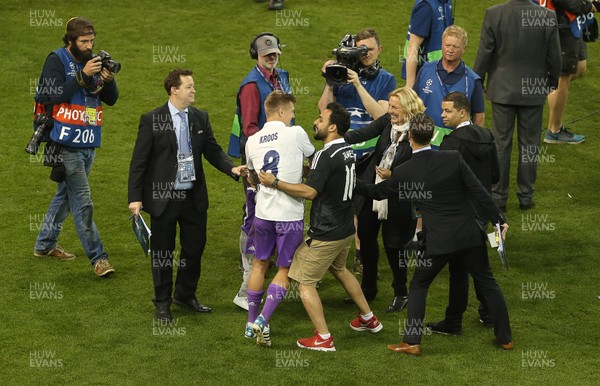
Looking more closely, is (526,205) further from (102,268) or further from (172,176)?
(102,268)

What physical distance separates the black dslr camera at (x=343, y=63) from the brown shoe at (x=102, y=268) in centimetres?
248

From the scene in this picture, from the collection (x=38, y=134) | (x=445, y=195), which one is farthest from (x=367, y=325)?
(x=38, y=134)

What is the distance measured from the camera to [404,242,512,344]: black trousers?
26.1 ft

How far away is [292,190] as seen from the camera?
7.98 metres

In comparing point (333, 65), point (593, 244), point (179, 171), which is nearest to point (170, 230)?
point (179, 171)

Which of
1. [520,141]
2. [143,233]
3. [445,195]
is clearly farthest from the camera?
[520,141]

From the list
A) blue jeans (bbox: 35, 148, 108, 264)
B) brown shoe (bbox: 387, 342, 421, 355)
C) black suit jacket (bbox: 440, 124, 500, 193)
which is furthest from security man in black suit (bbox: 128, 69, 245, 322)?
brown shoe (bbox: 387, 342, 421, 355)

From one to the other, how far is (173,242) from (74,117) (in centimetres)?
150

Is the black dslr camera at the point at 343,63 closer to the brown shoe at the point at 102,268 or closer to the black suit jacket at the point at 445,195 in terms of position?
the black suit jacket at the point at 445,195

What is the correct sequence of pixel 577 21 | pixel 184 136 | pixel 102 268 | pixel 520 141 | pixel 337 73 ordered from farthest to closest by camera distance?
1. pixel 577 21
2. pixel 520 141
3. pixel 102 268
4. pixel 337 73
5. pixel 184 136

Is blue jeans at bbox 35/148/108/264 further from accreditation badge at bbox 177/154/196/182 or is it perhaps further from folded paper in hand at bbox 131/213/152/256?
accreditation badge at bbox 177/154/196/182

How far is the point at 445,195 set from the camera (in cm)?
785

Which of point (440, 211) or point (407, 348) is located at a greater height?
point (440, 211)

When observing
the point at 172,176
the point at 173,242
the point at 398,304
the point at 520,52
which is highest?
Answer: the point at 520,52
